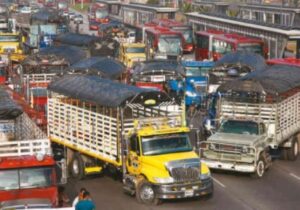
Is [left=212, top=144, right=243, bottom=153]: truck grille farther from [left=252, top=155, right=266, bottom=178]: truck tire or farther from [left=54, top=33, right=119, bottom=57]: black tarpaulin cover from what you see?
[left=54, top=33, right=119, bottom=57]: black tarpaulin cover

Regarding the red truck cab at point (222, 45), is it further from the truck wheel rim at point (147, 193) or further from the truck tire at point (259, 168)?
the truck wheel rim at point (147, 193)

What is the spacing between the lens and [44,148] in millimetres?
17484

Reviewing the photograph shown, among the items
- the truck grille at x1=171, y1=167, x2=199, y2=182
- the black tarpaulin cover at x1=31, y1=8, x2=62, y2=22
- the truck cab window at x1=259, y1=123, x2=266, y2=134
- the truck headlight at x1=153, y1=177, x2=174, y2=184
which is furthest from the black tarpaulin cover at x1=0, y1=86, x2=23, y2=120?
the black tarpaulin cover at x1=31, y1=8, x2=62, y2=22

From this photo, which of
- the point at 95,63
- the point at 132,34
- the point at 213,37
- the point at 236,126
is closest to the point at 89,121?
the point at 236,126

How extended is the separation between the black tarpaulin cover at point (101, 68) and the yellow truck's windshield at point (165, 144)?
43.0 ft

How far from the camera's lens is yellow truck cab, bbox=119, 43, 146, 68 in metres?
48.9

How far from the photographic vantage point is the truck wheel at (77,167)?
2286 centimetres

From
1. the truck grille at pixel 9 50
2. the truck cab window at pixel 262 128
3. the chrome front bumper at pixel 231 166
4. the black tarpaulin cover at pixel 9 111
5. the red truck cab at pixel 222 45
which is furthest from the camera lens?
the truck grille at pixel 9 50

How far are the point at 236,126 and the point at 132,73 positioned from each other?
13486mm

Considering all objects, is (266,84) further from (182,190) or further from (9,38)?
(9,38)

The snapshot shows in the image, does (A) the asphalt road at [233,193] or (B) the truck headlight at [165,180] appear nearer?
(B) the truck headlight at [165,180]

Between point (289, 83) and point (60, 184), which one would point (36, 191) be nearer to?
point (60, 184)

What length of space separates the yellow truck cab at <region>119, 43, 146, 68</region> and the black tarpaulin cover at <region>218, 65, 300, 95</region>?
21.4 m

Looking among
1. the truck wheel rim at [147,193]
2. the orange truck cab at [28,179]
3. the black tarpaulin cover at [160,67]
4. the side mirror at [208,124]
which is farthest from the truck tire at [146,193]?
the black tarpaulin cover at [160,67]
